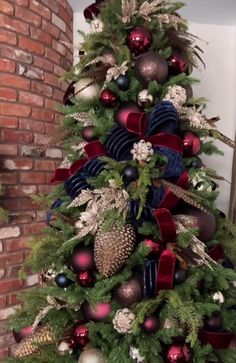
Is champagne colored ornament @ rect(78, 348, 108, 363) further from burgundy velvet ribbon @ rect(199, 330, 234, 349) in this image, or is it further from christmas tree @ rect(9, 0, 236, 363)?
burgundy velvet ribbon @ rect(199, 330, 234, 349)

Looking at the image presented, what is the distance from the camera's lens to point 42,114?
202 centimetres

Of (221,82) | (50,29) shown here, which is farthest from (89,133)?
(221,82)

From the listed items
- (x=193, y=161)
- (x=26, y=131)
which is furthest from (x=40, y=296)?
(x=26, y=131)

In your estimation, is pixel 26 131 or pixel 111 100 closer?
pixel 111 100

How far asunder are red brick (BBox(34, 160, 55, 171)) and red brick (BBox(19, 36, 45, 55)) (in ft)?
1.79

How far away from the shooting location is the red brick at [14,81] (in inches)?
72.3

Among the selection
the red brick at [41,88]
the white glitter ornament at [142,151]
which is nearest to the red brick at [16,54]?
the red brick at [41,88]

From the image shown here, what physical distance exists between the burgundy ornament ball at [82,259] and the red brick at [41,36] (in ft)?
4.11

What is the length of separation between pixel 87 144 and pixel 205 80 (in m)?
1.20

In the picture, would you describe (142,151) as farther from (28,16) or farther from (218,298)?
(28,16)

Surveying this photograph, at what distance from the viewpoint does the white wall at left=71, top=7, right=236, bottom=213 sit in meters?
2.19

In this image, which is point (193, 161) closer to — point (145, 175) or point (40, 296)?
point (145, 175)

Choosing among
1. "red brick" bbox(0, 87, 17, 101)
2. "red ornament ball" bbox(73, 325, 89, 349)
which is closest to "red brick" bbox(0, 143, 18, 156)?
"red brick" bbox(0, 87, 17, 101)

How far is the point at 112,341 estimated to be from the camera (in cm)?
110
